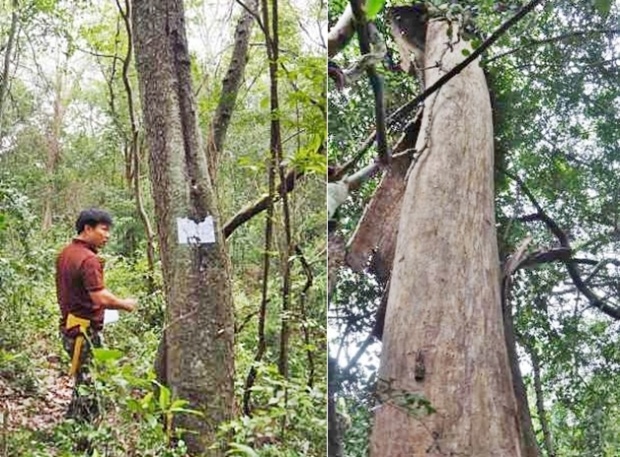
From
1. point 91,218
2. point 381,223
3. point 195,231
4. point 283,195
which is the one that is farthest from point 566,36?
point 91,218

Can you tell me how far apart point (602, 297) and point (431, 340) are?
26cm

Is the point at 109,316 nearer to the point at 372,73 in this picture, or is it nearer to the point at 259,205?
the point at 259,205

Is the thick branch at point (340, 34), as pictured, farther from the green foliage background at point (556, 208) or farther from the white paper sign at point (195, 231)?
the white paper sign at point (195, 231)

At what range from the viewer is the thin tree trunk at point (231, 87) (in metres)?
1.39

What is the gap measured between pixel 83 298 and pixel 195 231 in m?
0.21

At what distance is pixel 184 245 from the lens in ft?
4.40

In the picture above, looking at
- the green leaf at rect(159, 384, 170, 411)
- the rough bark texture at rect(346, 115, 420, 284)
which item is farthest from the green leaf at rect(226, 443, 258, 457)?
the rough bark texture at rect(346, 115, 420, 284)

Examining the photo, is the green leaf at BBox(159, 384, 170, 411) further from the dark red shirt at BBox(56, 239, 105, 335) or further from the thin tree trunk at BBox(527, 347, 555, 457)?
the thin tree trunk at BBox(527, 347, 555, 457)

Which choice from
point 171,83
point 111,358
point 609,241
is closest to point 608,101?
point 609,241

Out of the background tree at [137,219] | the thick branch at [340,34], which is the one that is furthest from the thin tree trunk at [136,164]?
the thick branch at [340,34]

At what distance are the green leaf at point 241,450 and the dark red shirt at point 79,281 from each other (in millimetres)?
284

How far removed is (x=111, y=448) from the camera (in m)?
1.25

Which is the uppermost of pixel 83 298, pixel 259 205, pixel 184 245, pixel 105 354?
pixel 259 205

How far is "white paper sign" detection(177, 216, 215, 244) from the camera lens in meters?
1.34
